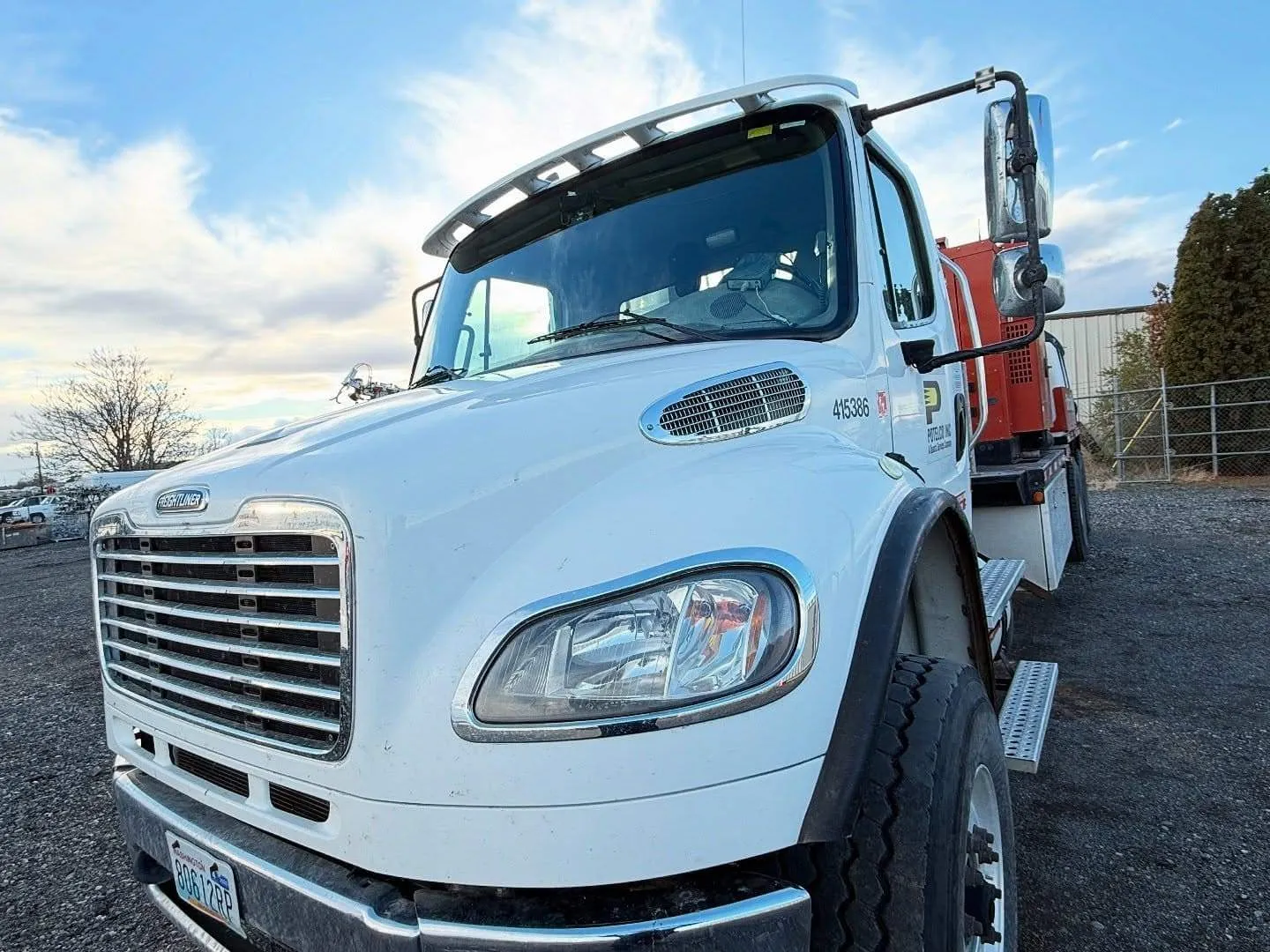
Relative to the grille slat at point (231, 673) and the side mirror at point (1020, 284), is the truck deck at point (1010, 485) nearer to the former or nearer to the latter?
the side mirror at point (1020, 284)

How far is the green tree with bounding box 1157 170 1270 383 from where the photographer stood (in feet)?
47.1

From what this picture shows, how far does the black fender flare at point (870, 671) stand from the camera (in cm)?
143

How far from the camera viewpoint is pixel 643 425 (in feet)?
5.79

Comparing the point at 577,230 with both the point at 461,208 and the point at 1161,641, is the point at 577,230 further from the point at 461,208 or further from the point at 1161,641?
the point at 1161,641

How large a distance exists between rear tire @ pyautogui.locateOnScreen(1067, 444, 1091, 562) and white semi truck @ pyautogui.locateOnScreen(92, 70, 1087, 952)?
626 cm

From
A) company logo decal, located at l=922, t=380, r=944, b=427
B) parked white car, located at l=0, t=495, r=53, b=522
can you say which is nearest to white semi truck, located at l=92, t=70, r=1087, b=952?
company logo decal, located at l=922, t=380, r=944, b=427

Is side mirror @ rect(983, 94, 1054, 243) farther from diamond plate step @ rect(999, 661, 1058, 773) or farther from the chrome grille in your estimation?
the chrome grille

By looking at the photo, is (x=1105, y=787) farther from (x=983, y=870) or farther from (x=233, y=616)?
(x=233, y=616)

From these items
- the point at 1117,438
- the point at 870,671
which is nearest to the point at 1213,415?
the point at 1117,438

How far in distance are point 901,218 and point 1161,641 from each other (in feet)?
13.4

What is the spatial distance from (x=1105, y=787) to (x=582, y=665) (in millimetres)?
3141

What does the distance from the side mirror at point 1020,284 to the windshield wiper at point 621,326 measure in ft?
3.42

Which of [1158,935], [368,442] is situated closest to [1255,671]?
[1158,935]

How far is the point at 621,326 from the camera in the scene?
101 inches
